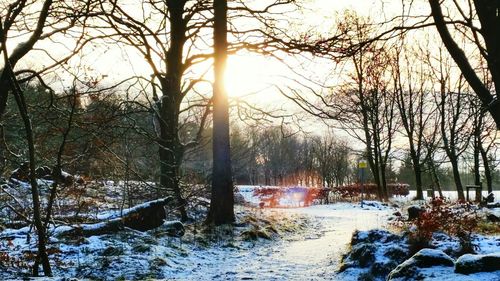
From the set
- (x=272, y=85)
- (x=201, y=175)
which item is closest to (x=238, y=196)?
(x=201, y=175)

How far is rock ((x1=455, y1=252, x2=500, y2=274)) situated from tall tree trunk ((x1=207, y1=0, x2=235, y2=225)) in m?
7.49

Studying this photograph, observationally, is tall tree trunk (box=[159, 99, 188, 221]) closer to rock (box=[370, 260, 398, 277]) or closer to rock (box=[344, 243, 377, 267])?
rock (box=[344, 243, 377, 267])

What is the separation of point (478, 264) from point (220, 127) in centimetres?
813

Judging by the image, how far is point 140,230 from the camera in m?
8.95

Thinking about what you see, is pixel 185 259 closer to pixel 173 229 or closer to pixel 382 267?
pixel 173 229

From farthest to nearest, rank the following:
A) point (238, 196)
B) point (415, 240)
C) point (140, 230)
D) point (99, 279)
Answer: point (238, 196)
point (140, 230)
point (415, 240)
point (99, 279)

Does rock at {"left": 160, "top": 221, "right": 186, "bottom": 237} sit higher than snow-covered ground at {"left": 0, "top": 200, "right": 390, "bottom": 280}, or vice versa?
rock at {"left": 160, "top": 221, "right": 186, "bottom": 237}

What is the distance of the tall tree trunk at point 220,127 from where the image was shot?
11.2 metres

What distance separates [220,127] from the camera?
37.4ft

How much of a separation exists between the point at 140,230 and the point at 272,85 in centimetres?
550

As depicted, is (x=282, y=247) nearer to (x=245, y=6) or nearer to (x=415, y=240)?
(x=415, y=240)

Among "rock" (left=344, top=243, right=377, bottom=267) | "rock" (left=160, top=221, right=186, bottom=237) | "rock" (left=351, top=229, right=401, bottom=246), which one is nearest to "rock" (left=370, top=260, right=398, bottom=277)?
"rock" (left=344, top=243, right=377, bottom=267)

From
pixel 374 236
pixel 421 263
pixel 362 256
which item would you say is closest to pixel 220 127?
pixel 374 236

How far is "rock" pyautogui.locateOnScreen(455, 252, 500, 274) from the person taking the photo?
3.92 metres
